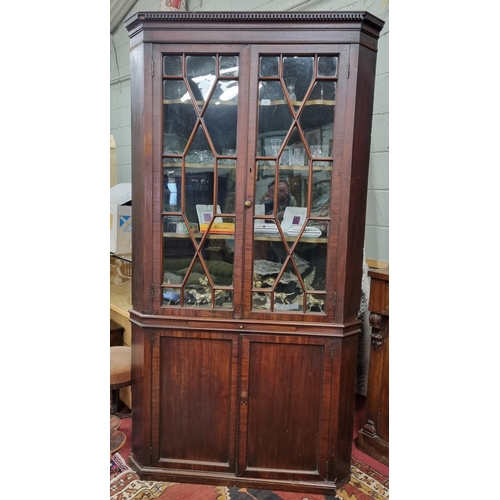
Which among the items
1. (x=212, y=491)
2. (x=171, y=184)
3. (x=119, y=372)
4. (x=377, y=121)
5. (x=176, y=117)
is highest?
(x=377, y=121)

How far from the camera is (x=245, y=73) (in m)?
1.59

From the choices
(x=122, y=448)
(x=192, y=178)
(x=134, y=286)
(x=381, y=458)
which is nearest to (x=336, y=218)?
(x=192, y=178)

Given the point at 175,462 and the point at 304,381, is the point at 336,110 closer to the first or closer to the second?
the point at 304,381

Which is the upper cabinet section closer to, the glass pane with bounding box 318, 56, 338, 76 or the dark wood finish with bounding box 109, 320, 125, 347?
the glass pane with bounding box 318, 56, 338, 76

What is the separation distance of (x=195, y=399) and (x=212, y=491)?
1.33ft

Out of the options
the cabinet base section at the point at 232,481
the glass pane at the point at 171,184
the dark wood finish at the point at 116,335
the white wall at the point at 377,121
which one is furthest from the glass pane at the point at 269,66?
the dark wood finish at the point at 116,335

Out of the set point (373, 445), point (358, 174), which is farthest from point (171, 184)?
point (373, 445)

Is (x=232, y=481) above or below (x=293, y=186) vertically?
below

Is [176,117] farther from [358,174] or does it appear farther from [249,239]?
[358,174]

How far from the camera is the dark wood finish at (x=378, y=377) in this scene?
1.92 meters

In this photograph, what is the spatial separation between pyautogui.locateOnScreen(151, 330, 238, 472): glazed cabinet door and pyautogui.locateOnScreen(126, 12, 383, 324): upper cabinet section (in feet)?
0.47

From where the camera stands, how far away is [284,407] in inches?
68.9

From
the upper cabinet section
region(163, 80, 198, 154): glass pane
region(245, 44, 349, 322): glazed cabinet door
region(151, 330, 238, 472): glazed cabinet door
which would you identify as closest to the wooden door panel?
region(151, 330, 238, 472): glazed cabinet door

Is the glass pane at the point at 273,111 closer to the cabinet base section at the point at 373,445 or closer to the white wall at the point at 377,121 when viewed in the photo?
the white wall at the point at 377,121
